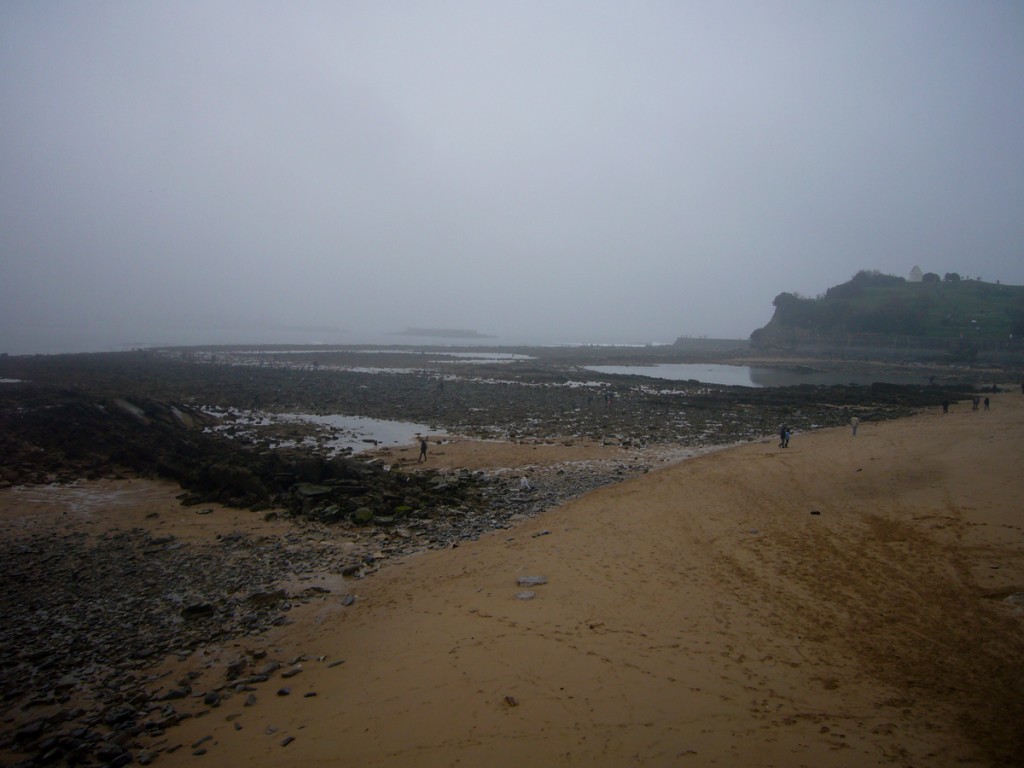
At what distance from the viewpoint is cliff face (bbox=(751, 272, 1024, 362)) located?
7644 centimetres

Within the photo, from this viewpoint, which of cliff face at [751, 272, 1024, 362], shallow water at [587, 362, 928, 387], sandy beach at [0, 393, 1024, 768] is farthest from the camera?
Result: cliff face at [751, 272, 1024, 362]

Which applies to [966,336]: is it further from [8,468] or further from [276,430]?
[8,468]

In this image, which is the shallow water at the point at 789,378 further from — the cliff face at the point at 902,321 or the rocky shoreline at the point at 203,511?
the cliff face at the point at 902,321

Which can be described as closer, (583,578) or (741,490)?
(583,578)

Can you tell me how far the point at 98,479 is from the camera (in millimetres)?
16109

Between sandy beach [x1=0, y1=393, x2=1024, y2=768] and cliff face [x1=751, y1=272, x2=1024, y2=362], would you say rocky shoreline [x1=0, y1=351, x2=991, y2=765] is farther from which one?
cliff face [x1=751, y1=272, x2=1024, y2=362]

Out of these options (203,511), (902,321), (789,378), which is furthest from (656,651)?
(902,321)

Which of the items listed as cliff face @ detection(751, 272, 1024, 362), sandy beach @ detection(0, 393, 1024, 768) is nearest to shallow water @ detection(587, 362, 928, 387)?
cliff face @ detection(751, 272, 1024, 362)

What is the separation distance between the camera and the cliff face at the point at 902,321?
7644 cm

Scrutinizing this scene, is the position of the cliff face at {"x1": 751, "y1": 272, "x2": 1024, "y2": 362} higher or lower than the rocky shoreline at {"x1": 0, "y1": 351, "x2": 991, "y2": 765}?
higher

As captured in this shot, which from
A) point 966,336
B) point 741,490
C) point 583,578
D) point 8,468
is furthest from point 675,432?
point 966,336

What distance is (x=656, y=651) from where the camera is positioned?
6387 mm

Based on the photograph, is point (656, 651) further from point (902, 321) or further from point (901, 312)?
point (901, 312)

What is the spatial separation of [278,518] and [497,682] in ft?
28.2
